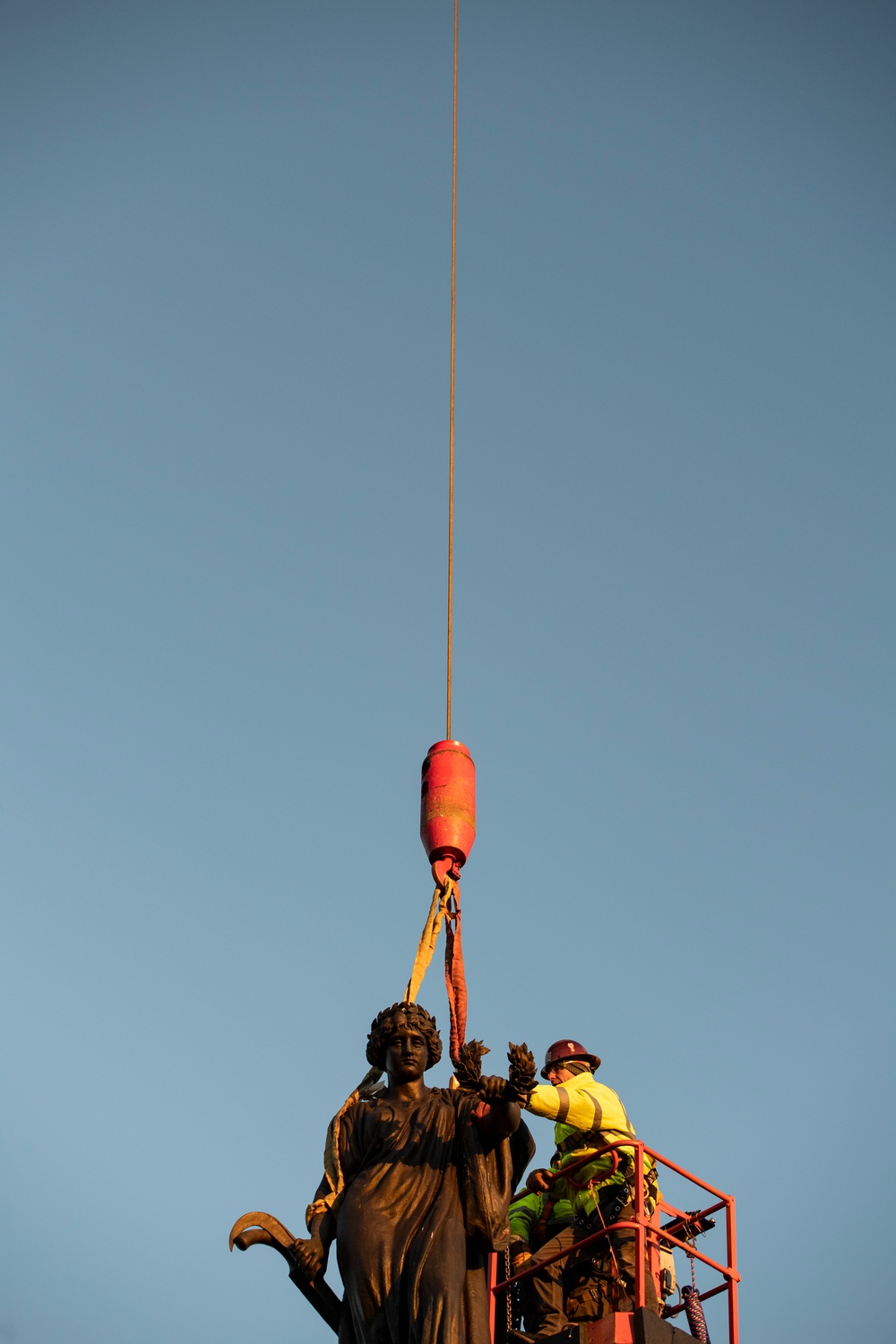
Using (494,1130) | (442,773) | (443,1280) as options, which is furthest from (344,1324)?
(442,773)

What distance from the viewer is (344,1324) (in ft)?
Result: 35.2

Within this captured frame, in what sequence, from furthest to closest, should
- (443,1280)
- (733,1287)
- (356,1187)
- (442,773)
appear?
(442,773), (733,1287), (356,1187), (443,1280)

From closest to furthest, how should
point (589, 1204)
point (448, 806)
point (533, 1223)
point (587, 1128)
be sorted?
point (587, 1128) < point (589, 1204) < point (448, 806) < point (533, 1223)

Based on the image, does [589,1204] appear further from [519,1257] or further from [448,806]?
[448,806]

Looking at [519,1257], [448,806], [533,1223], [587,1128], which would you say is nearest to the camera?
[519,1257]

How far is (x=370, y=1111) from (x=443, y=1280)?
148cm

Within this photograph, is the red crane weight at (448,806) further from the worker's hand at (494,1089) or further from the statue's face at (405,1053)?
the worker's hand at (494,1089)

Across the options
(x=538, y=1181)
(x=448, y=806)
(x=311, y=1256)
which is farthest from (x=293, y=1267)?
(x=448, y=806)

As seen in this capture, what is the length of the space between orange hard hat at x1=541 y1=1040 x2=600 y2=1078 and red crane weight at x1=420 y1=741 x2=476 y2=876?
176 cm

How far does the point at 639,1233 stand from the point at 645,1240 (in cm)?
76

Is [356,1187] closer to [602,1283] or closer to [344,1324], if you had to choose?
[344,1324]

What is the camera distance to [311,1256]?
1091 cm

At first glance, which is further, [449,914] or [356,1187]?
[449,914]

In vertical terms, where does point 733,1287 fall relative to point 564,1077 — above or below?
below
